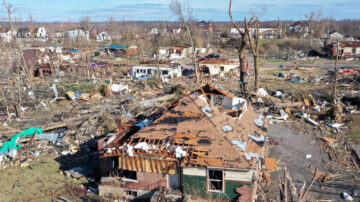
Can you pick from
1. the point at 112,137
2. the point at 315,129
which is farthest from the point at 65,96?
the point at 315,129

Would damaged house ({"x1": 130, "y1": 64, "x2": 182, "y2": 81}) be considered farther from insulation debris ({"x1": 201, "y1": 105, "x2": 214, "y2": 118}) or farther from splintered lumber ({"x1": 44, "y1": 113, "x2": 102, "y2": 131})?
insulation debris ({"x1": 201, "y1": 105, "x2": 214, "y2": 118})

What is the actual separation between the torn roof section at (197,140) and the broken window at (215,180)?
60 cm

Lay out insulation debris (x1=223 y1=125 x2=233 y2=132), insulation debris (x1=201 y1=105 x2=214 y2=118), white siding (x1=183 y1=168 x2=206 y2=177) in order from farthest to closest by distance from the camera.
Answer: insulation debris (x1=201 y1=105 x2=214 y2=118) → insulation debris (x1=223 y1=125 x2=233 y2=132) → white siding (x1=183 y1=168 x2=206 y2=177)

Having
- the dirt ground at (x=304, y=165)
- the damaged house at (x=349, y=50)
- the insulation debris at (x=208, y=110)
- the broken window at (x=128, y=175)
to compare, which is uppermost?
the damaged house at (x=349, y=50)

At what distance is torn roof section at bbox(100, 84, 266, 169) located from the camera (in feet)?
32.7

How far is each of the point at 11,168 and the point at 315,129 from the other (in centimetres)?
1683

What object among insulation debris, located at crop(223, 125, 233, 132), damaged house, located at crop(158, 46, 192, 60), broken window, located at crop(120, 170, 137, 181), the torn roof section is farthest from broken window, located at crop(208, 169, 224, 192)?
damaged house, located at crop(158, 46, 192, 60)

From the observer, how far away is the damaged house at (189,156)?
9.79 metres

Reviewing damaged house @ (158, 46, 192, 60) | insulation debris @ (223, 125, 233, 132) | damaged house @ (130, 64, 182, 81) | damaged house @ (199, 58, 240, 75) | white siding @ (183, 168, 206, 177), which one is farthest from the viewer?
damaged house @ (158, 46, 192, 60)

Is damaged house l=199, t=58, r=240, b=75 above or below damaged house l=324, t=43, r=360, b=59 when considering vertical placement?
below

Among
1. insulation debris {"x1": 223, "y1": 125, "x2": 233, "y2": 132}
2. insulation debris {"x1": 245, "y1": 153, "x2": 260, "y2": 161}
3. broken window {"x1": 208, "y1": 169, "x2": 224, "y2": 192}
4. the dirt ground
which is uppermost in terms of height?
insulation debris {"x1": 223, "y1": 125, "x2": 233, "y2": 132}

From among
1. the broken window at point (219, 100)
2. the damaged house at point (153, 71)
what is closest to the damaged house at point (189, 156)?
the broken window at point (219, 100)

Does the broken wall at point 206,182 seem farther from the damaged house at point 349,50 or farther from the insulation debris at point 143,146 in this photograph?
the damaged house at point 349,50

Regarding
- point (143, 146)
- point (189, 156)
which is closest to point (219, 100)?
point (189, 156)
